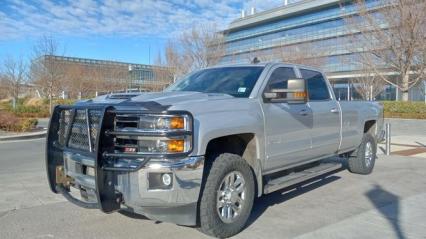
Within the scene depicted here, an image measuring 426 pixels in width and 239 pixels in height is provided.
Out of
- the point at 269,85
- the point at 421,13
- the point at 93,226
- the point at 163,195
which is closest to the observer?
the point at 163,195

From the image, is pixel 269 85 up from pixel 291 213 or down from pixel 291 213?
up

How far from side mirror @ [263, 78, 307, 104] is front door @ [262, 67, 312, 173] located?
91 mm

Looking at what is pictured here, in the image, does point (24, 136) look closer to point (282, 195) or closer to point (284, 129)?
point (282, 195)

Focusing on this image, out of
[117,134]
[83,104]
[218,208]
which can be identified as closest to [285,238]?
[218,208]

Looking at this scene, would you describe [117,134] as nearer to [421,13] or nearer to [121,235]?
[121,235]

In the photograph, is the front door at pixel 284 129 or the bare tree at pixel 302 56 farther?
the bare tree at pixel 302 56

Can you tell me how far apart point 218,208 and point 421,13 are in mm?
20724

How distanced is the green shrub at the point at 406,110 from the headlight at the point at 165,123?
2081cm

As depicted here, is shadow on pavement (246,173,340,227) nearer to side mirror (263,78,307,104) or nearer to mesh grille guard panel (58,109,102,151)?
side mirror (263,78,307,104)

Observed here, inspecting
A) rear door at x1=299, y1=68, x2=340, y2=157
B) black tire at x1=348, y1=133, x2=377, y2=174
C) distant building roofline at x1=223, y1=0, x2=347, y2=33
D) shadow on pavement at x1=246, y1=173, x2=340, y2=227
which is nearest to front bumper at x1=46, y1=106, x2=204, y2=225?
shadow on pavement at x1=246, y1=173, x2=340, y2=227

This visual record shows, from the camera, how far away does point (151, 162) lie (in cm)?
403

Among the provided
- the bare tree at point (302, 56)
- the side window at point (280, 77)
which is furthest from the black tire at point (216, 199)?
the bare tree at point (302, 56)

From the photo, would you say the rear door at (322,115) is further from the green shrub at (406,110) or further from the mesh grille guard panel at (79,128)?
the green shrub at (406,110)

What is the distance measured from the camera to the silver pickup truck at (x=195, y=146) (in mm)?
4066
